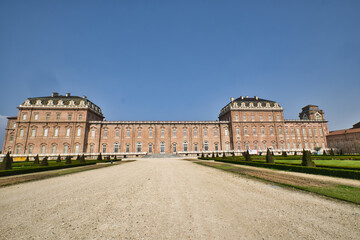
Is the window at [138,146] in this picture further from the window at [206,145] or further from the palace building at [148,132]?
the window at [206,145]

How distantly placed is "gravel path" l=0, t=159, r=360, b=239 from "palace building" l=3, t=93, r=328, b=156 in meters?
35.4

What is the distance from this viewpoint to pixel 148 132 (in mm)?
42469

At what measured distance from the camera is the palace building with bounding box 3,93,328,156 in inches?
1523

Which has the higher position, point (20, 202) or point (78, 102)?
point (78, 102)

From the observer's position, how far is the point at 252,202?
5.23 meters

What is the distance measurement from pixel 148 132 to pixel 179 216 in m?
39.2

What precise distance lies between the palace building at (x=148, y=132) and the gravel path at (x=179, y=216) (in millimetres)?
35404

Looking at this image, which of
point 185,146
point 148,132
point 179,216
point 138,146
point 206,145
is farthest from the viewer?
point 206,145

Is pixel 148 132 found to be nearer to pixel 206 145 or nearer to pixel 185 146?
pixel 185 146

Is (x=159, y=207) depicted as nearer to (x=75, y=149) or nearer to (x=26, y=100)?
(x=75, y=149)

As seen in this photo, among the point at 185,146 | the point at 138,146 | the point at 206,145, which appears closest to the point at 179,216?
the point at 185,146

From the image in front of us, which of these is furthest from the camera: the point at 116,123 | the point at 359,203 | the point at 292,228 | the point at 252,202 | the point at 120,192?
the point at 116,123

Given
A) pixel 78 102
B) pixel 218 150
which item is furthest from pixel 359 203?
pixel 78 102

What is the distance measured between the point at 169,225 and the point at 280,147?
47.1 meters
